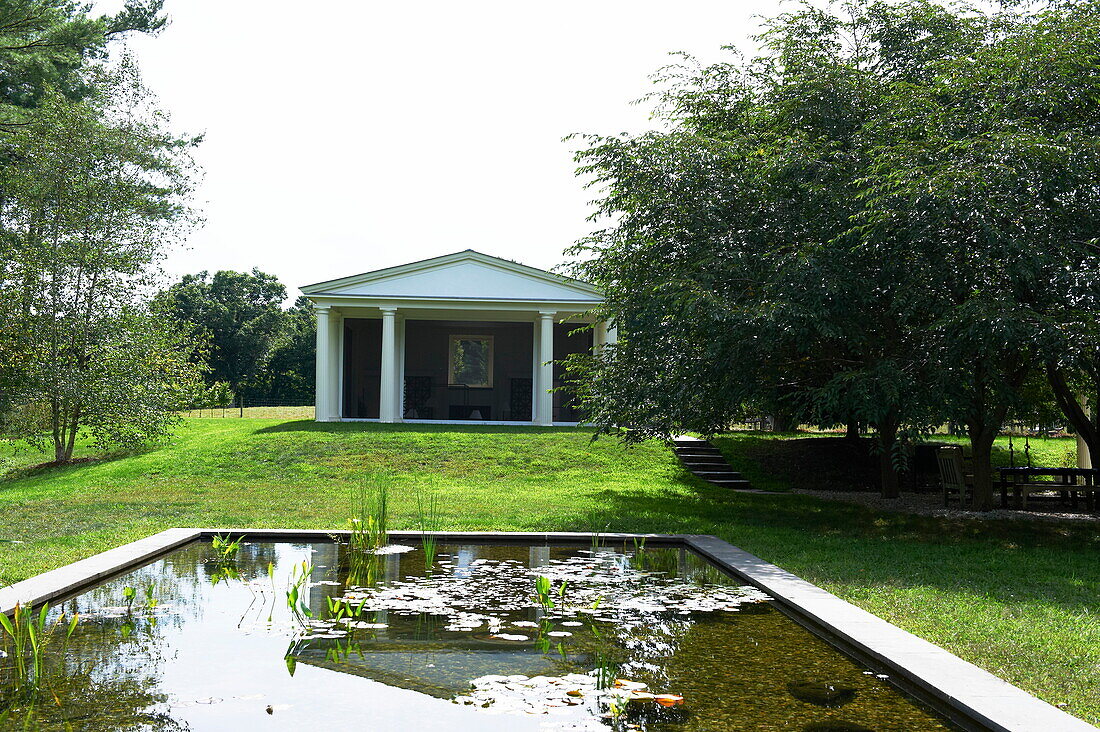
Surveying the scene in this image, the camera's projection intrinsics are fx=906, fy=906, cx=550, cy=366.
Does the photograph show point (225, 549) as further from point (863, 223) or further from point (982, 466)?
point (982, 466)

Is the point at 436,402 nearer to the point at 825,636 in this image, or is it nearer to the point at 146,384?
the point at 146,384

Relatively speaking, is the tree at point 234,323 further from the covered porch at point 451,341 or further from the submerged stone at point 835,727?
the submerged stone at point 835,727

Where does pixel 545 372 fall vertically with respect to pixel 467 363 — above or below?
below

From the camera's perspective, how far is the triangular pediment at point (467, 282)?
21734mm

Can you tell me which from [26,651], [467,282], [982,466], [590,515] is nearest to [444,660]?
[26,651]

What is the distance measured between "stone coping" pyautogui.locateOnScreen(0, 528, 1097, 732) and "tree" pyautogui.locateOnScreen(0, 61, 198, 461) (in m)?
9.35

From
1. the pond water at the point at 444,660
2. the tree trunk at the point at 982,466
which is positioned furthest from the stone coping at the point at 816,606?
the tree trunk at the point at 982,466

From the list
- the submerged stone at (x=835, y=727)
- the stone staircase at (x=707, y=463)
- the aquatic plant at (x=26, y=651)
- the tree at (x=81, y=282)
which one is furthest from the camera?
the tree at (x=81, y=282)

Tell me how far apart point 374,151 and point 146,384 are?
6769mm

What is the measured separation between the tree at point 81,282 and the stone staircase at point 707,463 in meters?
10.2

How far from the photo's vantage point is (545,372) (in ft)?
73.0

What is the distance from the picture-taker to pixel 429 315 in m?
22.8

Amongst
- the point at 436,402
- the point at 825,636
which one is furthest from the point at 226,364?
Result: the point at 825,636

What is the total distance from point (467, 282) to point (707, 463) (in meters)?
8.02
